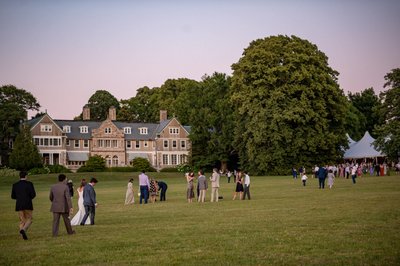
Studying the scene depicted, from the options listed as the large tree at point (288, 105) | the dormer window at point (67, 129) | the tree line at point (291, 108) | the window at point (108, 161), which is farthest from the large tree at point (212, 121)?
the dormer window at point (67, 129)

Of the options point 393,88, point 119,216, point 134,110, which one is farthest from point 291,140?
point 134,110

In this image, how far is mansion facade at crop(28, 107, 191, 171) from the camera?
97750mm

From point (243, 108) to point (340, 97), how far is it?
38.9 feet

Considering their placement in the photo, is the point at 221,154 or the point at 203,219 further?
the point at 221,154

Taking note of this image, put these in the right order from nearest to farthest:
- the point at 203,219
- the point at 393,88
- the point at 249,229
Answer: the point at 249,229, the point at 203,219, the point at 393,88

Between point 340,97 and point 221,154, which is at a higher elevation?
point 340,97

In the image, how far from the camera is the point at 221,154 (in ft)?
287

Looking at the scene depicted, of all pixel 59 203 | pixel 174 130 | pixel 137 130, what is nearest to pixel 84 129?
pixel 137 130

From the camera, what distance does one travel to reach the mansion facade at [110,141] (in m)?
97.8

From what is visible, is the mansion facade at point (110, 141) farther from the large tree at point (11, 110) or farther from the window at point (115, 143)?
the large tree at point (11, 110)

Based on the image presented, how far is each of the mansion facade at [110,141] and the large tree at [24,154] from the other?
928 cm

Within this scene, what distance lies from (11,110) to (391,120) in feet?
186

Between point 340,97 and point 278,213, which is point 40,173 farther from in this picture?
point 278,213

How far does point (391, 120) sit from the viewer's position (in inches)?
2707
